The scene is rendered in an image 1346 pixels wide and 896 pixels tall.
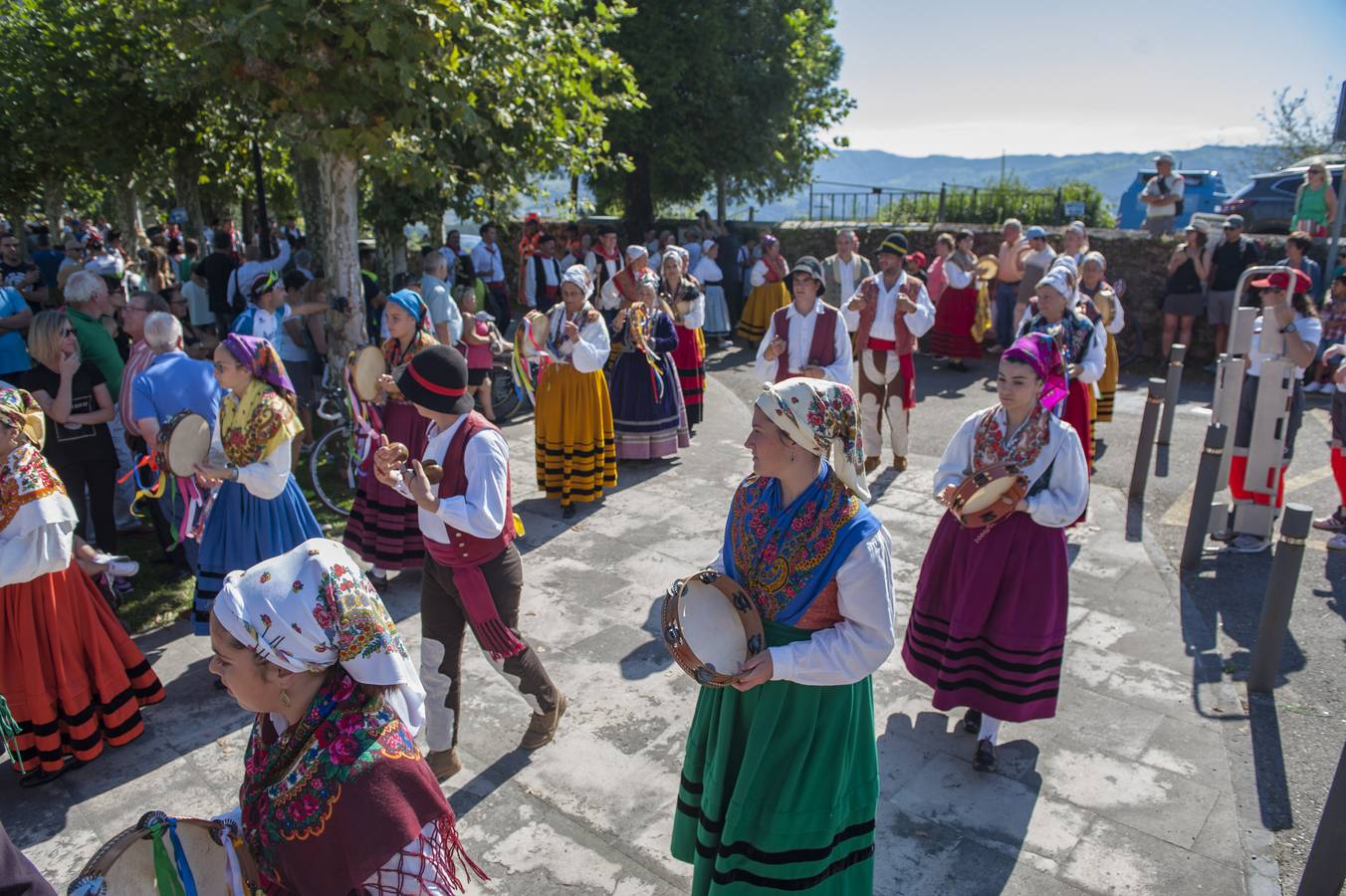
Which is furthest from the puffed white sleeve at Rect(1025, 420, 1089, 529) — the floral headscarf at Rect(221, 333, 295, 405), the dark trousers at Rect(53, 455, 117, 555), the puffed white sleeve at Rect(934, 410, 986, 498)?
the dark trousers at Rect(53, 455, 117, 555)

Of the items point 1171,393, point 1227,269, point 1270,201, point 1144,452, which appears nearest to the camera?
point 1144,452

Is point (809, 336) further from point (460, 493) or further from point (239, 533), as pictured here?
point (239, 533)

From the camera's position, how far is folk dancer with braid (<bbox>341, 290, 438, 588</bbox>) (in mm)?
5930

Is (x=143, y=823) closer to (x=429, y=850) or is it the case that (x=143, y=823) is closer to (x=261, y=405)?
(x=429, y=850)

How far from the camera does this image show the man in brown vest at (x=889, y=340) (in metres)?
8.46

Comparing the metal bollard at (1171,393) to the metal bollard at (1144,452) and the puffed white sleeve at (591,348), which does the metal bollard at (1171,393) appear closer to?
the metal bollard at (1144,452)

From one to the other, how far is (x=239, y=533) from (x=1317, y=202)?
46.5ft

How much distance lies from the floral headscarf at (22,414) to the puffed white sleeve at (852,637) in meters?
3.38

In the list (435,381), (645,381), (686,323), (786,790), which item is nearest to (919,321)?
(686,323)

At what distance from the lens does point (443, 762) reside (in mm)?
4289

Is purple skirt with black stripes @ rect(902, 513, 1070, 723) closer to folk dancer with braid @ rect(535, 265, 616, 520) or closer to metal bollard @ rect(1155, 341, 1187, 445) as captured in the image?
folk dancer with braid @ rect(535, 265, 616, 520)

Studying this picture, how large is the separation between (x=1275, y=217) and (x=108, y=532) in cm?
1770

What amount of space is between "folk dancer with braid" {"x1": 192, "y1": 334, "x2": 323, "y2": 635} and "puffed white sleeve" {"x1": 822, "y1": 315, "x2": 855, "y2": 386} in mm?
3922

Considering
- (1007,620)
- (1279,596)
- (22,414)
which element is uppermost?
(22,414)
